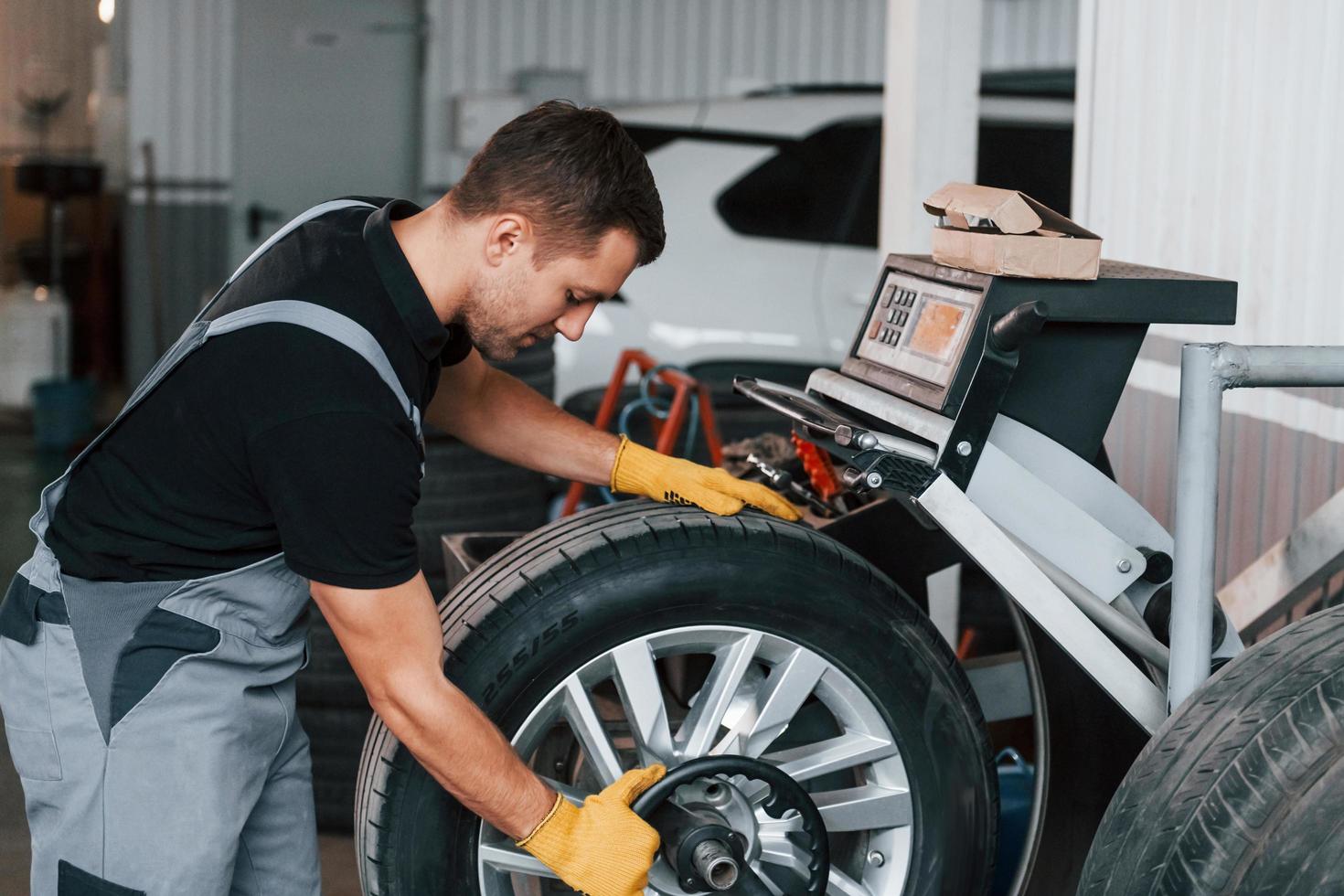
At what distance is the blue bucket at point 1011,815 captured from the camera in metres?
2.60

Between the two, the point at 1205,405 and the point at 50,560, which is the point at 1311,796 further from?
the point at 50,560

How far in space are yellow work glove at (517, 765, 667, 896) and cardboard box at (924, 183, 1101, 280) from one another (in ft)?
2.74

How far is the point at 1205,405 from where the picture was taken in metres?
1.74

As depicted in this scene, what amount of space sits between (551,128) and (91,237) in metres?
7.60

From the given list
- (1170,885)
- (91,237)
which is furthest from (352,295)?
(91,237)

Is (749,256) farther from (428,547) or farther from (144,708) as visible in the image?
(144,708)

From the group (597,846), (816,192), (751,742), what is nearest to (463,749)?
(597,846)

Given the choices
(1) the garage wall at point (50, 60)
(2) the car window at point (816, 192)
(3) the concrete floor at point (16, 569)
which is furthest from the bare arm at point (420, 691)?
(1) the garage wall at point (50, 60)

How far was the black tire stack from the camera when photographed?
322cm

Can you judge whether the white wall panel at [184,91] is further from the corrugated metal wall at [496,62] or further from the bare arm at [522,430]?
the bare arm at [522,430]

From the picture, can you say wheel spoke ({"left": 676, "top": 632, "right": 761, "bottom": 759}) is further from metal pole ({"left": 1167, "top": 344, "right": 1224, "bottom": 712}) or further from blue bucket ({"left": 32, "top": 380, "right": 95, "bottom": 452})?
blue bucket ({"left": 32, "top": 380, "right": 95, "bottom": 452})

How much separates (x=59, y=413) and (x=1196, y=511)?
733cm

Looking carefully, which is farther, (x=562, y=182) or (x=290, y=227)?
(x=290, y=227)

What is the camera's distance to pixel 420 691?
5.58 feet
